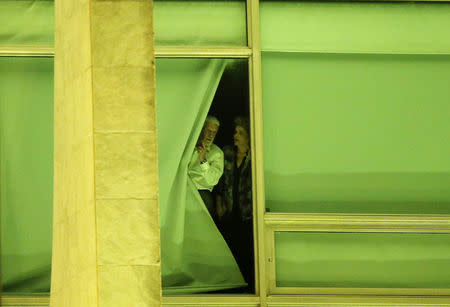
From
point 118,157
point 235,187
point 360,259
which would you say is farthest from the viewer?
point 235,187

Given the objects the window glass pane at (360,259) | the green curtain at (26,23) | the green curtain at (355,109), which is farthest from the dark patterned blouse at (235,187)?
the green curtain at (26,23)

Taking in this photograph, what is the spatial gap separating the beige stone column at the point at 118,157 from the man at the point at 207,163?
251 centimetres

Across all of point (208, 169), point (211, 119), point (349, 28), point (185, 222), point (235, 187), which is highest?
point (349, 28)

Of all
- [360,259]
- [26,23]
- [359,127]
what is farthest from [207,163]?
[26,23]

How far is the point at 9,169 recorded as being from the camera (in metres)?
6.38

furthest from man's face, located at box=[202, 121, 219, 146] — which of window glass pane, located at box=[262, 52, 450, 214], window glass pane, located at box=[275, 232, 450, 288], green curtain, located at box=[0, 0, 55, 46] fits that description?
green curtain, located at box=[0, 0, 55, 46]

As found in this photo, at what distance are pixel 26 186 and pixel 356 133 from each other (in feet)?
9.37

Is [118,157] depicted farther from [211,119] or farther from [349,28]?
[349,28]

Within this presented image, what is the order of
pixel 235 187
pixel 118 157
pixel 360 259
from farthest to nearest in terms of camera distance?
pixel 235 187, pixel 360 259, pixel 118 157

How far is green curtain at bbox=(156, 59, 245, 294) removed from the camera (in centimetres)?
635

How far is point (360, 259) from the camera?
20.7ft

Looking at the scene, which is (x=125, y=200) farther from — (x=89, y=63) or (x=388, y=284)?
(x=388, y=284)

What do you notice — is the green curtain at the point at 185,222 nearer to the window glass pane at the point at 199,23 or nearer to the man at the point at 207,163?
the man at the point at 207,163

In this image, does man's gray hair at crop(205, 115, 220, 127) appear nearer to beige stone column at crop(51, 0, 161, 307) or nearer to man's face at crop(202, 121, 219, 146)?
man's face at crop(202, 121, 219, 146)
